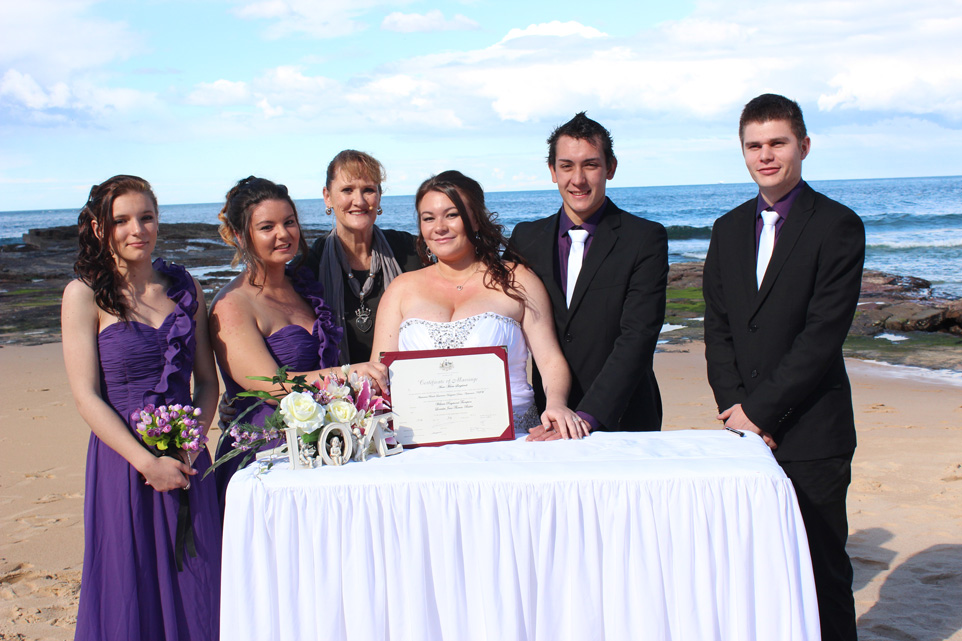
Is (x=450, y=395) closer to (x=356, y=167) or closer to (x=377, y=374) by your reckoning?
(x=377, y=374)

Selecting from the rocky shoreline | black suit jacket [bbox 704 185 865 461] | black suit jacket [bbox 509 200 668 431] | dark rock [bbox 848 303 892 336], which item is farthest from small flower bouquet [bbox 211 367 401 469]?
dark rock [bbox 848 303 892 336]

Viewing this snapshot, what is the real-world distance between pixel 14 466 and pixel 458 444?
5523mm

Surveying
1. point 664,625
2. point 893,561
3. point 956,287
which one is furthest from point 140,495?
point 956,287

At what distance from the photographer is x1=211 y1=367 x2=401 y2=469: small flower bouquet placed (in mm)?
2850

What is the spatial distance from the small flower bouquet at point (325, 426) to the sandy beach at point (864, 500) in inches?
89.9

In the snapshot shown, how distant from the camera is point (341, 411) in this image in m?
2.89

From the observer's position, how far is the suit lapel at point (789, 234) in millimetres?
3367

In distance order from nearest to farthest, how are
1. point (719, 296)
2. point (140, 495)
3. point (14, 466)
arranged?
point (140, 495)
point (719, 296)
point (14, 466)

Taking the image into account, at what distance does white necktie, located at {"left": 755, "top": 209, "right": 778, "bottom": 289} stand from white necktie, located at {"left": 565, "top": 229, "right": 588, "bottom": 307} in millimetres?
820

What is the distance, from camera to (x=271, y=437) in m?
2.94

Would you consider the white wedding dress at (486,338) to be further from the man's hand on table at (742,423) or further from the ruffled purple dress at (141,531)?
the ruffled purple dress at (141,531)

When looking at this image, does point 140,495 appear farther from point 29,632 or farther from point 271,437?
point 29,632

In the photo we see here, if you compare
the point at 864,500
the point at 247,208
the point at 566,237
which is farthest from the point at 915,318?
the point at 247,208

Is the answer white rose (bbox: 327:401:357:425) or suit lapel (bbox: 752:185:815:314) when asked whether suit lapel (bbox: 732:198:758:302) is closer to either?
suit lapel (bbox: 752:185:815:314)
